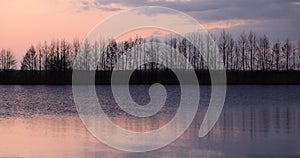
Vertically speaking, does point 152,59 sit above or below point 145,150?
above

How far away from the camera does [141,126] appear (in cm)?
1752

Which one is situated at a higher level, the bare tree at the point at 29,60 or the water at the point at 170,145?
the bare tree at the point at 29,60

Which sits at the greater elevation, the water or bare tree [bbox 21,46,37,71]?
bare tree [bbox 21,46,37,71]

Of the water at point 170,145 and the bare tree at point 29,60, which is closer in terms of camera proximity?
the water at point 170,145

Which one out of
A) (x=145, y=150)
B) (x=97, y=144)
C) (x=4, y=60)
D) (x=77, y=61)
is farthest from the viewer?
(x=4, y=60)

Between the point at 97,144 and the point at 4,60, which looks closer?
the point at 97,144

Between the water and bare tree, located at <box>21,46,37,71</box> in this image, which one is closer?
the water

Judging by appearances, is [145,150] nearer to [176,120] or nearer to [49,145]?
[49,145]

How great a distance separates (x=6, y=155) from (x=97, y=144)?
2.55 metres

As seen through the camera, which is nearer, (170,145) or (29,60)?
(170,145)

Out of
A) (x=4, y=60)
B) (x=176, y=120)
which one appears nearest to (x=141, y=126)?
(x=176, y=120)

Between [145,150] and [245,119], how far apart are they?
28.2 feet

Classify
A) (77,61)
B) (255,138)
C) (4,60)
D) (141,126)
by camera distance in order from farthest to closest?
(4,60) < (77,61) < (141,126) < (255,138)

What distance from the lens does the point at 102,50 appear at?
90375 millimetres
